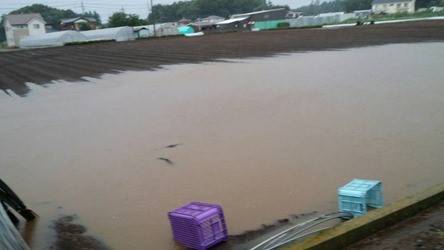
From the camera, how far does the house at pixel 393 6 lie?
75.0m

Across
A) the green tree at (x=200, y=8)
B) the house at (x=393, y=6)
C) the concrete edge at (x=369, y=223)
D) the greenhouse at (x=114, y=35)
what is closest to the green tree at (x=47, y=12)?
the green tree at (x=200, y=8)

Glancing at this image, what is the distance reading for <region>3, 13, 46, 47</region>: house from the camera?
206 ft

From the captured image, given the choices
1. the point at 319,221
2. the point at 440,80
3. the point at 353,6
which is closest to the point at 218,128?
the point at 319,221

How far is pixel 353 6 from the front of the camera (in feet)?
302

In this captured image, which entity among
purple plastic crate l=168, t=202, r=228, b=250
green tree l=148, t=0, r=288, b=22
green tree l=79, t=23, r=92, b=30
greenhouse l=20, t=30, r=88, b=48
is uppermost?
green tree l=148, t=0, r=288, b=22

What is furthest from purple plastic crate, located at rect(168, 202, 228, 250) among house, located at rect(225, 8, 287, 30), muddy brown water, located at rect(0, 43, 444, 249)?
house, located at rect(225, 8, 287, 30)

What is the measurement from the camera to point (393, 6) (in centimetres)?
7825

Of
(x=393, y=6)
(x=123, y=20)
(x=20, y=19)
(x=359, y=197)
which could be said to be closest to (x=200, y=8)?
(x=123, y=20)

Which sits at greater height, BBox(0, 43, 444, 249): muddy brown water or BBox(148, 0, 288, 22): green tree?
BBox(148, 0, 288, 22): green tree

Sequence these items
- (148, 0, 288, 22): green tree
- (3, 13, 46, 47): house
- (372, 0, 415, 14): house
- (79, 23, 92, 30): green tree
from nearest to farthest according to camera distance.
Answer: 1. (3, 13, 46, 47): house
2. (79, 23, 92, 30): green tree
3. (372, 0, 415, 14): house
4. (148, 0, 288, 22): green tree

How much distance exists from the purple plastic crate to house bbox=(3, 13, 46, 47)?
6707 cm

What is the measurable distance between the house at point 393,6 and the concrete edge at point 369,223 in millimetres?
77456

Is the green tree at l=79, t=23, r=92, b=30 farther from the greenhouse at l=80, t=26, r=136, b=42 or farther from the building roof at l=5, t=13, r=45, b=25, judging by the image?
the greenhouse at l=80, t=26, r=136, b=42

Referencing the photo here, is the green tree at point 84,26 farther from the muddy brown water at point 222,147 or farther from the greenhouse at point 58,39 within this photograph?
the muddy brown water at point 222,147
